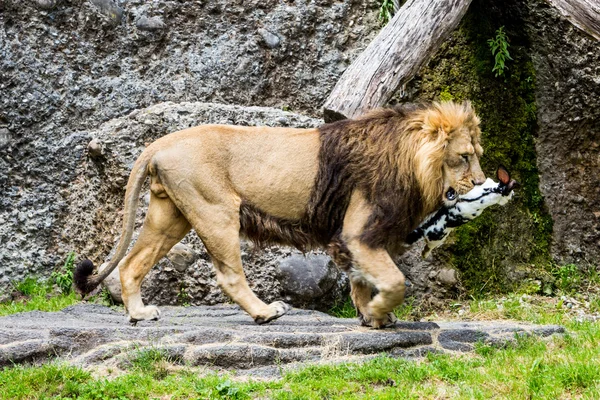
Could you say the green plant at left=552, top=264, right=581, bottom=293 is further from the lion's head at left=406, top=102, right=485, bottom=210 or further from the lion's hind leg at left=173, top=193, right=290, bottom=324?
the lion's hind leg at left=173, top=193, right=290, bottom=324

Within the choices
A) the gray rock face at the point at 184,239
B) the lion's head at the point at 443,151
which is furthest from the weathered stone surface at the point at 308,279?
the lion's head at the point at 443,151

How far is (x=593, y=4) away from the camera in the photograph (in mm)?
7875

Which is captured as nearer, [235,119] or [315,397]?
[315,397]

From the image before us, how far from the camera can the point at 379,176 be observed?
6621mm

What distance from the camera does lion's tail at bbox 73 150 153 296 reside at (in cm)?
689

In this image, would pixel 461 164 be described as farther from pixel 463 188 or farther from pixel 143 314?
pixel 143 314

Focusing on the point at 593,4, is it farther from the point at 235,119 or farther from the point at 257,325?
the point at 257,325

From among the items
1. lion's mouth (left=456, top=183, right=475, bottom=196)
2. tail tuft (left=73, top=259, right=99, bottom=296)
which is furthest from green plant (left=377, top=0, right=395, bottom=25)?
tail tuft (left=73, top=259, right=99, bottom=296)

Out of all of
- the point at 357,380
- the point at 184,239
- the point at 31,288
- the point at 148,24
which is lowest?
the point at 31,288

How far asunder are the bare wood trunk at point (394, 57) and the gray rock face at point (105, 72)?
216 centimetres

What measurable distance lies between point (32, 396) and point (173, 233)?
207 cm

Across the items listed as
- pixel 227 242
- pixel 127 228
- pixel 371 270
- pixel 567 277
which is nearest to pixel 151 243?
pixel 127 228

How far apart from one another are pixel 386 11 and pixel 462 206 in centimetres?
389

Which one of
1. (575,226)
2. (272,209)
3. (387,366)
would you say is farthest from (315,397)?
(575,226)
